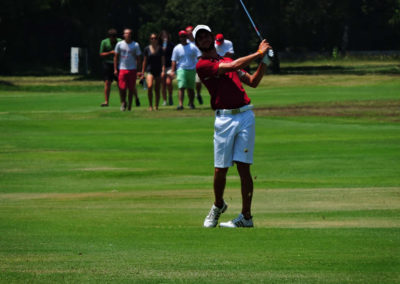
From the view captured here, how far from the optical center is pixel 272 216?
11.5 meters

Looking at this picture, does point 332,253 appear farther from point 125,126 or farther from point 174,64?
point 174,64

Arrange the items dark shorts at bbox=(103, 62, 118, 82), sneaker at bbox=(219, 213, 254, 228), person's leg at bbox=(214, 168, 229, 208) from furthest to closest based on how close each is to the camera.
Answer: dark shorts at bbox=(103, 62, 118, 82), person's leg at bbox=(214, 168, 229, 208), sneaker at bbox=(219, 213, 254, 228)

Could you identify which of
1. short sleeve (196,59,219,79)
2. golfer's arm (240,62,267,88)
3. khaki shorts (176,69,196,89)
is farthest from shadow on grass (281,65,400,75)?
short sleeve (196,59,219,79)

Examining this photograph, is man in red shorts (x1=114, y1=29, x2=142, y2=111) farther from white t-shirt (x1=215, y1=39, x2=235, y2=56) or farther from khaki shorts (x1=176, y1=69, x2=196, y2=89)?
white t-shirt (x1=215, y1=39, x2=235, y2=56)

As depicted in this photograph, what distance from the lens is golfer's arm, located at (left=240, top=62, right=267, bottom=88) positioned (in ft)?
34.4

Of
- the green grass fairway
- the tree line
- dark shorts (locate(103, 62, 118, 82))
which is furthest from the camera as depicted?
the tree line

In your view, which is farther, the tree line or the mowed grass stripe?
the tree line

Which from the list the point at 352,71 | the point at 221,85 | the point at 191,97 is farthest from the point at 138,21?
the point at 221,85

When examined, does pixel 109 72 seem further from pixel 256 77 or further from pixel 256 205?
pixel 256 77

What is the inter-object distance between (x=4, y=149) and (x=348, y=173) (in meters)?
7.48

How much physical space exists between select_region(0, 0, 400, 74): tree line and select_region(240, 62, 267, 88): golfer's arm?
5132 cm

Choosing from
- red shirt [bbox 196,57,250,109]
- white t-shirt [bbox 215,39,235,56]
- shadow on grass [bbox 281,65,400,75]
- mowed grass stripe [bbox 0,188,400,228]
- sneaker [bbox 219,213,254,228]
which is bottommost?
shadow on grass [bbox 281,65,400,75]

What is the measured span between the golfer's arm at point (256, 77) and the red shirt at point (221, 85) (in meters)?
0.14

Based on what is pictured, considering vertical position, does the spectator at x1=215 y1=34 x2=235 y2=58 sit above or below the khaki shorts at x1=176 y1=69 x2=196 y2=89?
above
